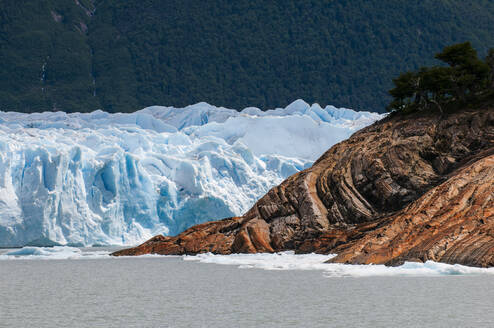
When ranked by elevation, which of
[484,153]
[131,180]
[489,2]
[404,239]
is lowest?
[404,239]

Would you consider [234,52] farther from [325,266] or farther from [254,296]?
[254,296]

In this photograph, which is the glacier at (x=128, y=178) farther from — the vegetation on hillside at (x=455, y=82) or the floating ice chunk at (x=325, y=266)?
the vegetation on hillside at (x=455, y=82)

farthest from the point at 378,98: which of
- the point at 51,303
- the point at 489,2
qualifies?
the point at 51,303

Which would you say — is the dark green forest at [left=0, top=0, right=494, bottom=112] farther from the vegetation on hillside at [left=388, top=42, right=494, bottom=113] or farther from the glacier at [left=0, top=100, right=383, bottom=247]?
the vegetation on hillside at [left=388, top=42, right=494, bottom=113]

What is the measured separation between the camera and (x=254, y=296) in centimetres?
2019

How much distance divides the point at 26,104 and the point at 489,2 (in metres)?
104

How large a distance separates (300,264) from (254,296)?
11.2 m

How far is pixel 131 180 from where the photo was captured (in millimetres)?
59656

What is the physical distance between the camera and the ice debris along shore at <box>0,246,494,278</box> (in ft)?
81.6

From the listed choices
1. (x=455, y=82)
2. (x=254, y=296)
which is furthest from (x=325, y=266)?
(x=455, y=82)

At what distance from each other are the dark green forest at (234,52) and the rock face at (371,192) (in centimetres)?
10147

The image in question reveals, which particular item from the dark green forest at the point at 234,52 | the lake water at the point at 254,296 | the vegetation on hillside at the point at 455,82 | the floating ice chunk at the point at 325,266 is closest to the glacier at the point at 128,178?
the floating ice chunk at the point at 325,266

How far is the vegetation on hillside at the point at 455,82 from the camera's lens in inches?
1678

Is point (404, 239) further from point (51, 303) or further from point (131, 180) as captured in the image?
point (131, 180)
